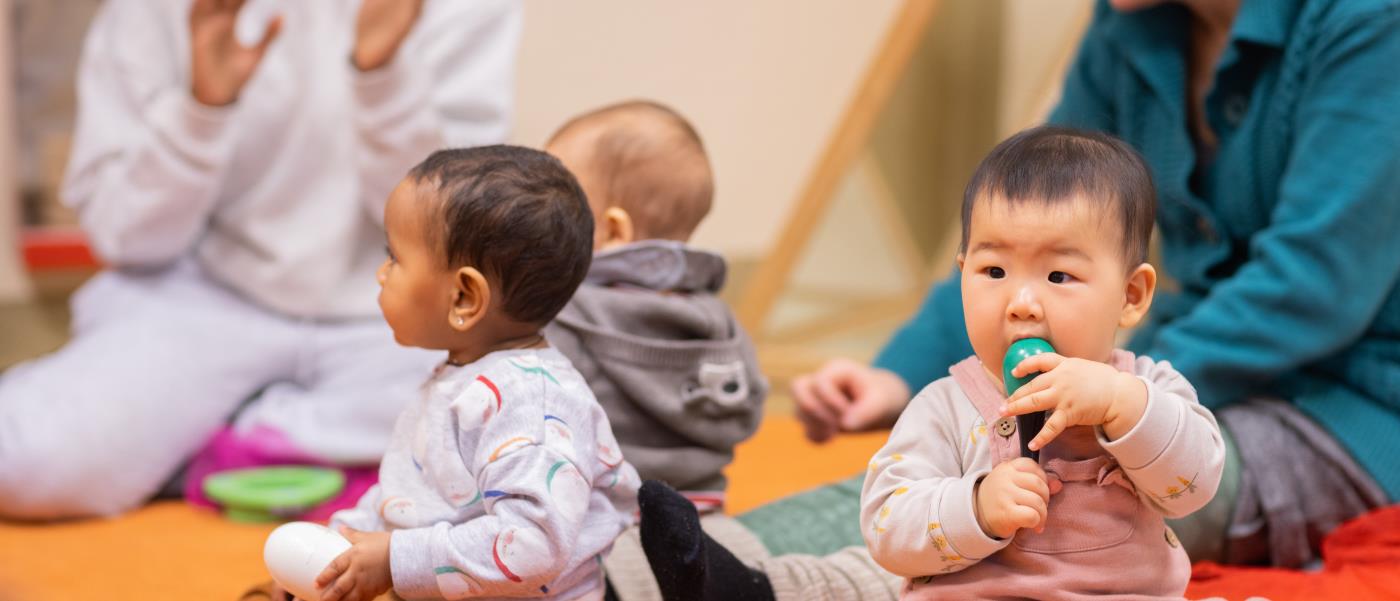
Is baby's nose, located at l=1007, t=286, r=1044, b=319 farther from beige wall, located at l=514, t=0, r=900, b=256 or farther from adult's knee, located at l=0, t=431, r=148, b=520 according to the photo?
beige wall, located at l=514, t=0, r=900, b=256

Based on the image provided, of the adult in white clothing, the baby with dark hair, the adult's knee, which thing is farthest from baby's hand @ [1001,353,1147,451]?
the adult's knee

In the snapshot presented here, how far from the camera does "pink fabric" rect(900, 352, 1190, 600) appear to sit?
672mm

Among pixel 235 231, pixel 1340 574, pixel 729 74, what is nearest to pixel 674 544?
pixel 1340 574

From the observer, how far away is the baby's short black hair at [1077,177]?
25.9 inches

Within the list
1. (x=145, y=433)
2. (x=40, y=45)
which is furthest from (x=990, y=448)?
(x=40, y=45)

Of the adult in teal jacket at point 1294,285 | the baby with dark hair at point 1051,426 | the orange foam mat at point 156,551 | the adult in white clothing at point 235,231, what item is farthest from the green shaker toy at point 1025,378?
the adult in white clothing at point 235,231

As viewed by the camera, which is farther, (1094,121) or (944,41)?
(944,41)

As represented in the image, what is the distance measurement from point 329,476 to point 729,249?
1041 mm

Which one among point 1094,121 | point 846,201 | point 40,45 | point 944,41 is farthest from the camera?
point 944,41

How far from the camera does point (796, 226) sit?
204 cm

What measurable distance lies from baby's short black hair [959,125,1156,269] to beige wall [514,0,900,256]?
140cm

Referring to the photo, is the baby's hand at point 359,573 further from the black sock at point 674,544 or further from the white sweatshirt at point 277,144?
the white sweatshirt at point 277,144

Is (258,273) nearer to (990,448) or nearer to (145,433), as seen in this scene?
(145,433)

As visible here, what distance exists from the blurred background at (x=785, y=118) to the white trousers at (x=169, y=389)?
21.8 inches
